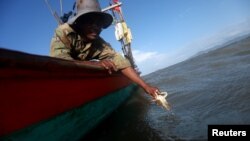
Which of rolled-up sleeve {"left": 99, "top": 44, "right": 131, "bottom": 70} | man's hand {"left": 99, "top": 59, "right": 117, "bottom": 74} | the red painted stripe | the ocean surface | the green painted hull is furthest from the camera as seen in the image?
rolled-up sleeve {"left": 99, "top": 44, "right": 131, "bottom": 70}

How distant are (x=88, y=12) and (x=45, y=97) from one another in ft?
4.43

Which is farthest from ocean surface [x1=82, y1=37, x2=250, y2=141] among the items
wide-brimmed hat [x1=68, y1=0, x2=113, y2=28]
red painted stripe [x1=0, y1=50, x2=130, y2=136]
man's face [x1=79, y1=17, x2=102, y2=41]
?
wide-brimmed hat [x1=68, y1=0, x2=113, y2=28]

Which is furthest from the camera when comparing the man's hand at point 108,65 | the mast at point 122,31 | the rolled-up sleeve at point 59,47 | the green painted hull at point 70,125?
the mast at point 122,31

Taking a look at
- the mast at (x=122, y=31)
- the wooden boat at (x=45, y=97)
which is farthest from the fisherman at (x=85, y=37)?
the mast at (x=122, y=31)

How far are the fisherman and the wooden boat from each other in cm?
43

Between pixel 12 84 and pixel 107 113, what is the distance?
2.16 metres

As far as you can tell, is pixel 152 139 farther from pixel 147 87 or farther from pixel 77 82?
pixel 77 82

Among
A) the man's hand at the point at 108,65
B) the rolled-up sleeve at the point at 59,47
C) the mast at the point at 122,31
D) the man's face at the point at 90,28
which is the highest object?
the mast at the point at 122,31

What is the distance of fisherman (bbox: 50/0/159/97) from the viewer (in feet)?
9.70

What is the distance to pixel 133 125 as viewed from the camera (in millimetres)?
3248

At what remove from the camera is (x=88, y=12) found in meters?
2.89

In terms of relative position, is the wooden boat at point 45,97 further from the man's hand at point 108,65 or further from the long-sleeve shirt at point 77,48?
the long-sleeve shirt at point 77,48

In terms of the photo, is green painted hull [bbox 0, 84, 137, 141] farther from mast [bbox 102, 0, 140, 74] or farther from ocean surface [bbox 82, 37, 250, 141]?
mast [bbox 102, 0, 140, 74]

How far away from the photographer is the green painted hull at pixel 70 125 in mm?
1771
